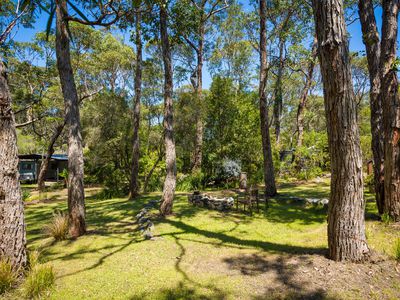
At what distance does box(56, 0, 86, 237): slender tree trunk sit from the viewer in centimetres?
540

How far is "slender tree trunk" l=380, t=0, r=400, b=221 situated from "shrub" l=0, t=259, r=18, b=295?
636cm

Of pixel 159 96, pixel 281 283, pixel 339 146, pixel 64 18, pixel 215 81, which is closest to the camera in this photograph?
pixel 281 283

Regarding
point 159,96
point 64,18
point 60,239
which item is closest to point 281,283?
point 60,239

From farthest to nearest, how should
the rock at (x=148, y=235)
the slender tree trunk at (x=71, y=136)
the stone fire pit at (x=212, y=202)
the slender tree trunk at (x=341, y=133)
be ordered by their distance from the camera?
the stone fire pit at (x=212, y=202) → the slender tree trunk at (x=71, y=136) → the rock at (x=148, y=235) → the slender tree trunk at (x=341, y=133)

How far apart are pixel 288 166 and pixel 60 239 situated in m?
13.2

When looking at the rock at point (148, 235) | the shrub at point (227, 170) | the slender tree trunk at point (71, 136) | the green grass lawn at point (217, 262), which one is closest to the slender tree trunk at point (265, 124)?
the green grass lawn at point (217, 262)

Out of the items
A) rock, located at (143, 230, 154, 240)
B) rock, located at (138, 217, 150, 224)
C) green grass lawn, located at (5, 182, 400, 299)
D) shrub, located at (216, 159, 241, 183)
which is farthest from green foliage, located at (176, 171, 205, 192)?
rock, located at (143, 230, 154, 240)

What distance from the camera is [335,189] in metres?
3.52

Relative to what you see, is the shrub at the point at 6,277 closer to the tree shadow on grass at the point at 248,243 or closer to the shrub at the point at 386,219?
the tree shadow on grass at the point at 248,243

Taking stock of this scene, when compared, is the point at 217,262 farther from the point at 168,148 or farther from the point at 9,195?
the point at 168,148

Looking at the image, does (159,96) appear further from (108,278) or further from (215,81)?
(108,278)

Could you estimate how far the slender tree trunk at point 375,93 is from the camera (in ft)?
16.9

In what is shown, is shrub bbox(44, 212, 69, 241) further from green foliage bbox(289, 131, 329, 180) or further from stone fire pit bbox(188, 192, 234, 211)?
green foliage bbox(289, 131, 329, 180)

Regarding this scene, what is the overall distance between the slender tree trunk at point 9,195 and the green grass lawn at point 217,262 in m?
0.72
